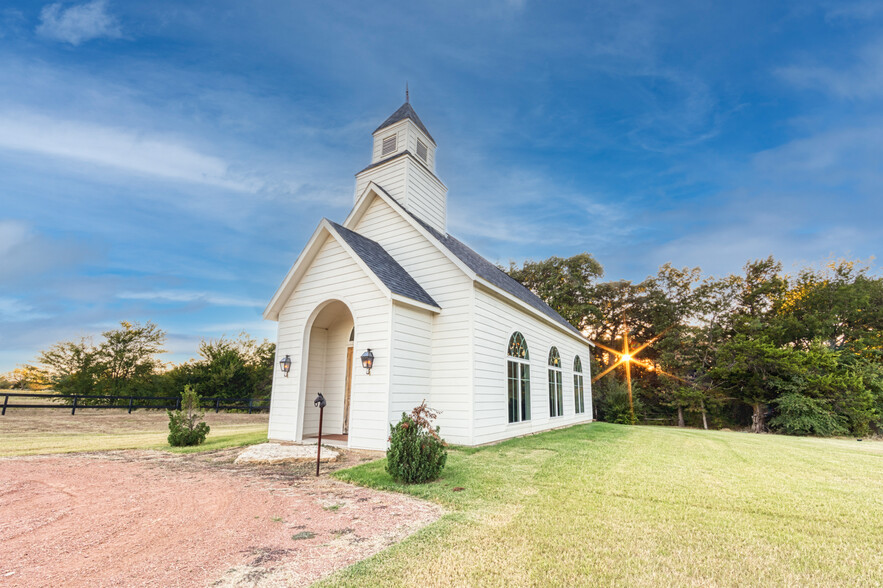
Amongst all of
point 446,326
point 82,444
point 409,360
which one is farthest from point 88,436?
point 446,326

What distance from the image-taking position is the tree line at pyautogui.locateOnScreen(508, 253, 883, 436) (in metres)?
18.2

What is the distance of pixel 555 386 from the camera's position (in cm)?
1407

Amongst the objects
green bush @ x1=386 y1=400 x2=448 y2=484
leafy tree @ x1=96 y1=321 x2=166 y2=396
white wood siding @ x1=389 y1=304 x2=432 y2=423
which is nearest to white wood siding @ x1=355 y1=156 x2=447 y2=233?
white wood siding @ x1=389 y1=304 x2=432 y2=423

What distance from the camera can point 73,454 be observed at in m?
7.77

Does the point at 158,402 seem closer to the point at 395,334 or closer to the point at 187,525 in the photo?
the point at 395,334

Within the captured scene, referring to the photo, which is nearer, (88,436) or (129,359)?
(88,436)

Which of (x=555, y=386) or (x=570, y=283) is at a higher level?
(x=570, y=283)

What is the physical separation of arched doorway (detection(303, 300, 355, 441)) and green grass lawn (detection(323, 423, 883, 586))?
4056 millimetres

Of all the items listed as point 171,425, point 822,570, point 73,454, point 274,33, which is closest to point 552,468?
point 822,570

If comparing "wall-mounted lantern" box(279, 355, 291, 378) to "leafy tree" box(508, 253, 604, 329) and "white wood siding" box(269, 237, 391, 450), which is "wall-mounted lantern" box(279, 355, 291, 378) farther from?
"leafy tree" box(508, 253, 604, 329)

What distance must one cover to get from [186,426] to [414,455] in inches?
276

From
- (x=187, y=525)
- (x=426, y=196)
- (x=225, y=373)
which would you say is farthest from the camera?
(x=225, y=373)

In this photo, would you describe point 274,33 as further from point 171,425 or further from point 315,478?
point 315,478

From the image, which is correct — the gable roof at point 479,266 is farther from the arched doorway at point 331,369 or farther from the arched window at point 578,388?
the arched window at point 578,388
